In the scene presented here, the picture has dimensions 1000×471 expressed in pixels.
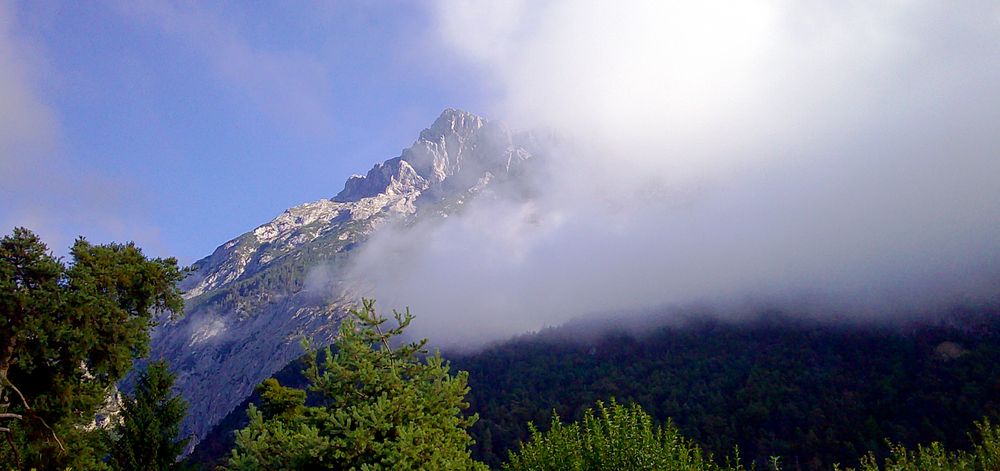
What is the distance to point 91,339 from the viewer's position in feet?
→ 81.5

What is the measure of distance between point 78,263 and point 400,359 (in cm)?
2153

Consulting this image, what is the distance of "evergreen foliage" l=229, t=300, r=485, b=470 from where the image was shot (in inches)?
394

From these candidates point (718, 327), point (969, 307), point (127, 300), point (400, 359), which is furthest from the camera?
point (718, 327)

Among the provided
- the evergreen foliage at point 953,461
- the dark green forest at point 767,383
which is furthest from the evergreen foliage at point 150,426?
the dark green forest at point 767,383

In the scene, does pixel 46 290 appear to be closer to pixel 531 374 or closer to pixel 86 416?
pixel 86 416

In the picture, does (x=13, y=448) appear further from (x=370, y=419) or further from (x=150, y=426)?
(x=370, y=419)

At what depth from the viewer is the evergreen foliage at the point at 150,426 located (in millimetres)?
28094

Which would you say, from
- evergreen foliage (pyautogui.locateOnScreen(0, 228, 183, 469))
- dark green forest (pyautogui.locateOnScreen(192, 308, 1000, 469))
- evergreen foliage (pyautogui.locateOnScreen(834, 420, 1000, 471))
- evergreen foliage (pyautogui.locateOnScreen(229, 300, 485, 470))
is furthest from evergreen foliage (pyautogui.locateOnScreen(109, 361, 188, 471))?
dark green forest (pyautogui.locateOnScreen(192, 308, 1000, 469))

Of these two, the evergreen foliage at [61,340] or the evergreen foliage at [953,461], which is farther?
the evergreen foliage at [61,340]

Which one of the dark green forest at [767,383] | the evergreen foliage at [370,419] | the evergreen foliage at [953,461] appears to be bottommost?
the dark green forest at [767,383]

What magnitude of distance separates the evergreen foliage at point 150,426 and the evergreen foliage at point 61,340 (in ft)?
4.68

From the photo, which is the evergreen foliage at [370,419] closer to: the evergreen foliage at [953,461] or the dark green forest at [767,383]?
the evergreen foliage at [953,461]

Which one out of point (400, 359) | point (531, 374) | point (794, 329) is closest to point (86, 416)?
point (400, 359)

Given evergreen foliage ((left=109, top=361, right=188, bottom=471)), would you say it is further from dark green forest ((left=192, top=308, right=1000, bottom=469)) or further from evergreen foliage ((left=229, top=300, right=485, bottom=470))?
dark green forest ((left=192, top=308, right=1000, bottom=469))
